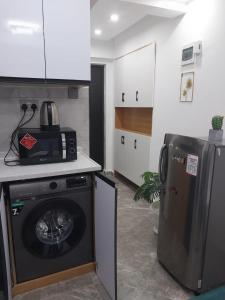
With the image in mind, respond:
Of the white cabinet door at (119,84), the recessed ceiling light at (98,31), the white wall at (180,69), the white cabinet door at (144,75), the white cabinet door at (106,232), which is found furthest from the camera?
the white cabinet door at (119,84)

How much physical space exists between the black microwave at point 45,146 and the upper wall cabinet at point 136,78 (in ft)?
5.73

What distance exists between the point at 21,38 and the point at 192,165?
1.49 metres

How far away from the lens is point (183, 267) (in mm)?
1750

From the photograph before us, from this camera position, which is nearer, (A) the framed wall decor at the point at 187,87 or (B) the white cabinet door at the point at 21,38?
(B) the white cabinet door at the point at 21,38

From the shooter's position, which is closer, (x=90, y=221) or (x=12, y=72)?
(x=12, y=72)

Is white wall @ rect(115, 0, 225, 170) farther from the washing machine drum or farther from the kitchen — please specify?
the washing machine drum

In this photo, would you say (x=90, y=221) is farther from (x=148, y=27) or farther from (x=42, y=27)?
(x=148, y=27)

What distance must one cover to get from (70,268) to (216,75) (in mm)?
2147

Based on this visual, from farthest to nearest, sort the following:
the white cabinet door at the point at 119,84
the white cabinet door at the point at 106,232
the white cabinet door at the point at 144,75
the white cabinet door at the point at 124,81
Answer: the white cabinet door at the point at 119,84 < the white cabinet door at the point at 124,81 < the white cabinet door at the point at 144,75 < the white cabinet door at the point at 106,232

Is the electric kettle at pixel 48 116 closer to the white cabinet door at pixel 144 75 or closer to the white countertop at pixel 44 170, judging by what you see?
the white countertop at pixel 44 170

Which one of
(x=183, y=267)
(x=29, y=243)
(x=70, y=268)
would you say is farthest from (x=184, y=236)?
(x=29, y=243)

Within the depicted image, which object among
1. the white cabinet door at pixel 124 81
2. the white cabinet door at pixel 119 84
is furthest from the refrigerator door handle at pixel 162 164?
Answer: the white cabinet door at pixel 119 84

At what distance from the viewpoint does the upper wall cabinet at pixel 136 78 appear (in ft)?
10.4

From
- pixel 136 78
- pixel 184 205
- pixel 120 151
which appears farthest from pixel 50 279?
pixel 136 78
